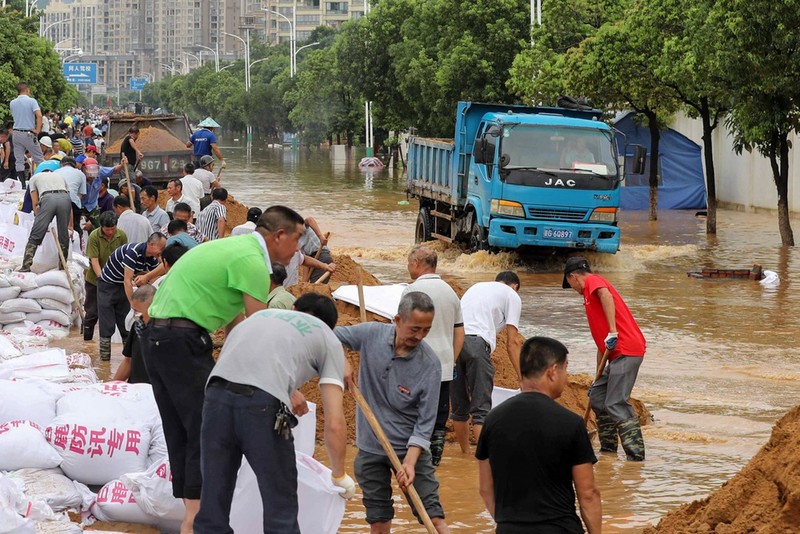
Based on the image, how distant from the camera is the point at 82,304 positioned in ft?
48.9

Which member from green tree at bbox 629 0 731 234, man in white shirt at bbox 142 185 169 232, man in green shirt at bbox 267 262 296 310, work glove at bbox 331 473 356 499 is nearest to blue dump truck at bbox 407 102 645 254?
green tree at bbox 629 0 731 234

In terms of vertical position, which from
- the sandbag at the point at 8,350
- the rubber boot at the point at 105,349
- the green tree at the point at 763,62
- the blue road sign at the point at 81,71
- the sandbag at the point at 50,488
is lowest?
the rubber boot at the point at 105,349

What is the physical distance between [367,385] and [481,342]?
8.22ft

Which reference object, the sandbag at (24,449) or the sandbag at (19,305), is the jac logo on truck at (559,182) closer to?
the sandbag at (19,305)

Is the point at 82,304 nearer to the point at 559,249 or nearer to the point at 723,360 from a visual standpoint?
the point at 723,360

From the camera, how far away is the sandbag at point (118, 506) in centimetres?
695

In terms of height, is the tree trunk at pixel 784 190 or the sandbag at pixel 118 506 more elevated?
the tree trunk at pixel 784 190

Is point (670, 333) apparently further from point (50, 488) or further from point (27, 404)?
point (50, 488)

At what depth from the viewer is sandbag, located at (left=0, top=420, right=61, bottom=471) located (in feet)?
23.7

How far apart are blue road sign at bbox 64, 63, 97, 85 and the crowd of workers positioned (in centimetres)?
10968

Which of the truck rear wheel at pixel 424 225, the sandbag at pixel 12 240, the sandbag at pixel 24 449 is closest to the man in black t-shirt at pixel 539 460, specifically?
the sandbag at pixel 24 449

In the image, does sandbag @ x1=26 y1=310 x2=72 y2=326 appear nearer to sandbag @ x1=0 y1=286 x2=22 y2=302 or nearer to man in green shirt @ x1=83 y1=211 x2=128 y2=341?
sandbag @ x1=0 y1=286 x2=22 y2=302

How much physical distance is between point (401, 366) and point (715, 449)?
3911mm

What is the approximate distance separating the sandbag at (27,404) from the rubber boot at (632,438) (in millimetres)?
3665
